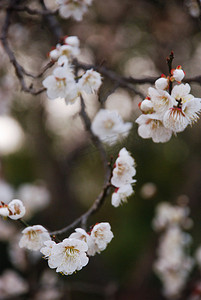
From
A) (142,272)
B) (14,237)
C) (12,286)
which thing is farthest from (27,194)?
(142,272)

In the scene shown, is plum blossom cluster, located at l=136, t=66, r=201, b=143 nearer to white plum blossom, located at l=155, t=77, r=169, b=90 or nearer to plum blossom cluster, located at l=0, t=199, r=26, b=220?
white plum blossom, located at l=155, t=77, r=169, b=90

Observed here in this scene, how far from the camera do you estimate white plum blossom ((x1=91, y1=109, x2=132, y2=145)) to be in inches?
64.5

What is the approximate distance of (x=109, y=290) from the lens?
9.99 ft

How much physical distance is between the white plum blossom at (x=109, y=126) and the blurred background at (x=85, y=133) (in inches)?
26.3

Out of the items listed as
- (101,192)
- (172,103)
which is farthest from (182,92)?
(101,192)

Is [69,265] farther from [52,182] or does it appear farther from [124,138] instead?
[52,182]

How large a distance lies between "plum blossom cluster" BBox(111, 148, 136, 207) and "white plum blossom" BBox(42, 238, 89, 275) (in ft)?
0.83

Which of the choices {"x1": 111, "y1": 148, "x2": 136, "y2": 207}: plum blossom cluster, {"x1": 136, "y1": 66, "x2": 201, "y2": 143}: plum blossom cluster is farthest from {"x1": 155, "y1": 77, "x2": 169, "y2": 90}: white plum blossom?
{"x1": 111, "y1": 148, "x2": 136, "y2": 207}: plum blossom cluster

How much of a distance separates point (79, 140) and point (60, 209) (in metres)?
1.00

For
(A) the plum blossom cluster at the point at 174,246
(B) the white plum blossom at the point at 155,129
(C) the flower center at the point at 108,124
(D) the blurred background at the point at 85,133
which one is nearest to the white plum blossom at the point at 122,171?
(B) the white plum blossom at the point at 155,129

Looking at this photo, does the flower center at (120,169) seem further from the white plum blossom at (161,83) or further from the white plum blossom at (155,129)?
the white plum blossom at (161,83)

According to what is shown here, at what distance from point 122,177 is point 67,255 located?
0.35m

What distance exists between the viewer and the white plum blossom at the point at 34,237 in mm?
1197

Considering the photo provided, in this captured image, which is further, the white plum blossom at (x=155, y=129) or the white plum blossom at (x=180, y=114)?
the white plum blossom at (x=155, y=129)
